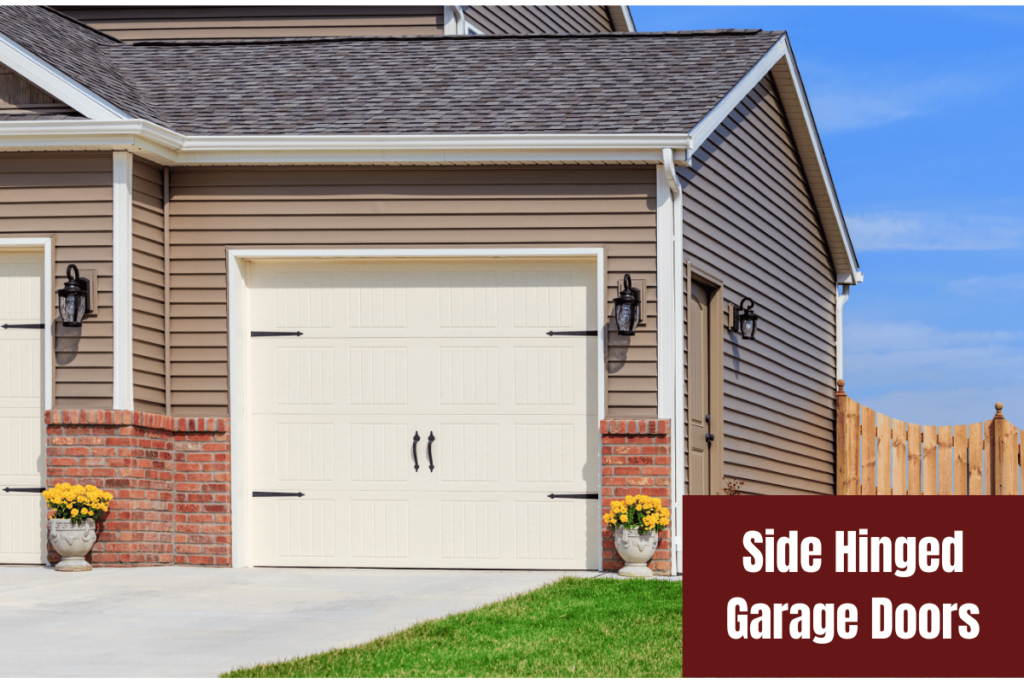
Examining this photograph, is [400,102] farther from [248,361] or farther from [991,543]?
[991,543]

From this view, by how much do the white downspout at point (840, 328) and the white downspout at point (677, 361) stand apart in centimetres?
623

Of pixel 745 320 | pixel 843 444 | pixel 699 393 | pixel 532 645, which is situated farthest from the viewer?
pixel 843 444

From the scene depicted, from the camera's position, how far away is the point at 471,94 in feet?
35.8

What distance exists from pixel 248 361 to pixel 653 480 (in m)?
3.24

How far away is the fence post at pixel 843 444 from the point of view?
14.8 m

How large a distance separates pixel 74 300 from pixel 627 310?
401cm

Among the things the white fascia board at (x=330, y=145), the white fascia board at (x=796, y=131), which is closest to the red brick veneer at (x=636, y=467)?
the white fascia board at (x=330, y=145)

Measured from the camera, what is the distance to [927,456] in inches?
562

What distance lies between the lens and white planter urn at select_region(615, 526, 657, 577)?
938 centimetres

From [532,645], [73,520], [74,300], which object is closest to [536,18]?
[74,300]

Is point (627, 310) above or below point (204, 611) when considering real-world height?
above

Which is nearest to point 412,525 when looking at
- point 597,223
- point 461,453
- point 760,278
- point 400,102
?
point 461,453

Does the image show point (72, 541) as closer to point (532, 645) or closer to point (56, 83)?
point (56, 83)

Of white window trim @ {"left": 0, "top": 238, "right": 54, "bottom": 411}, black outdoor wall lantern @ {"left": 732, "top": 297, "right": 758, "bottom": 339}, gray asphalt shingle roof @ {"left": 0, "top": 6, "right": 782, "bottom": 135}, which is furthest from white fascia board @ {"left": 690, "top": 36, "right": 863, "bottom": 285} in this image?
white window trim @ {"left": 0, "top": 238, "right": 54, "bottom": 411}
